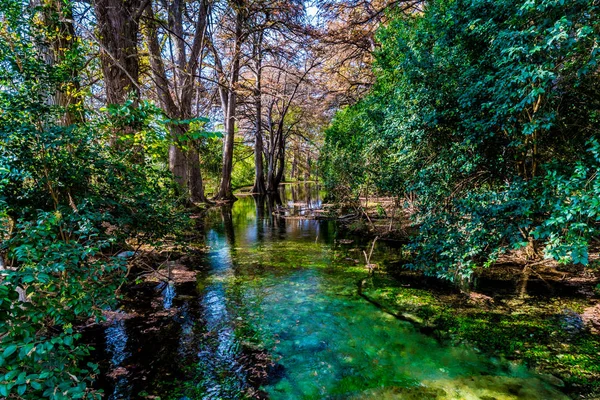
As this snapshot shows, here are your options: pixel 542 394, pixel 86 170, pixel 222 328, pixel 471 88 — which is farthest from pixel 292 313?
pixel 471 88

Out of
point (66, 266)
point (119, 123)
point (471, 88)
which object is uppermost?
point (471, 88)

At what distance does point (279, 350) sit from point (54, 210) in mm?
2749

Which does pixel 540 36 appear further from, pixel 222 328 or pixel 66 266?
pixel 222 328

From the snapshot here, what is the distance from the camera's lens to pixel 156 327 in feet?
13.0

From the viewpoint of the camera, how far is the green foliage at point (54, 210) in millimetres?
1554

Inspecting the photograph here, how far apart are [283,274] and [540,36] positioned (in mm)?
5210

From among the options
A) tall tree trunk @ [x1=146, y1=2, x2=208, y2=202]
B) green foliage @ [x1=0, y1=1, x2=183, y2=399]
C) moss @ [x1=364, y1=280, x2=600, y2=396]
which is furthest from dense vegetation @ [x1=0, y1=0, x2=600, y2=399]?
tall tree trunk @ [x1=146, y1=2, x2=208, y2=202]

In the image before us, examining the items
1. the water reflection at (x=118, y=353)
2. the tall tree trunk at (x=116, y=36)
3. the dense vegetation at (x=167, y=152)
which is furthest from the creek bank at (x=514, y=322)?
the tall tree trunk at (x=116, y=36)

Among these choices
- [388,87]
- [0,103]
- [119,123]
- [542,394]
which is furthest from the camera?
[388,87]

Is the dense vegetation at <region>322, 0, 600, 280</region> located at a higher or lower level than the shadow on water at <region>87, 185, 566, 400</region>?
higher

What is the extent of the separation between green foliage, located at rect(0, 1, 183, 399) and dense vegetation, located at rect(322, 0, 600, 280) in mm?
3565

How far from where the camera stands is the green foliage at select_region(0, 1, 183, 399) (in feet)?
5.10

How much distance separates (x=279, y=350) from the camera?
3.54 m

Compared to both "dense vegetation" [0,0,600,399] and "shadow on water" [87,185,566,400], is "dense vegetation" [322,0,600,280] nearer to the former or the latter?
"dense vegetation" [0,0,600,399]
